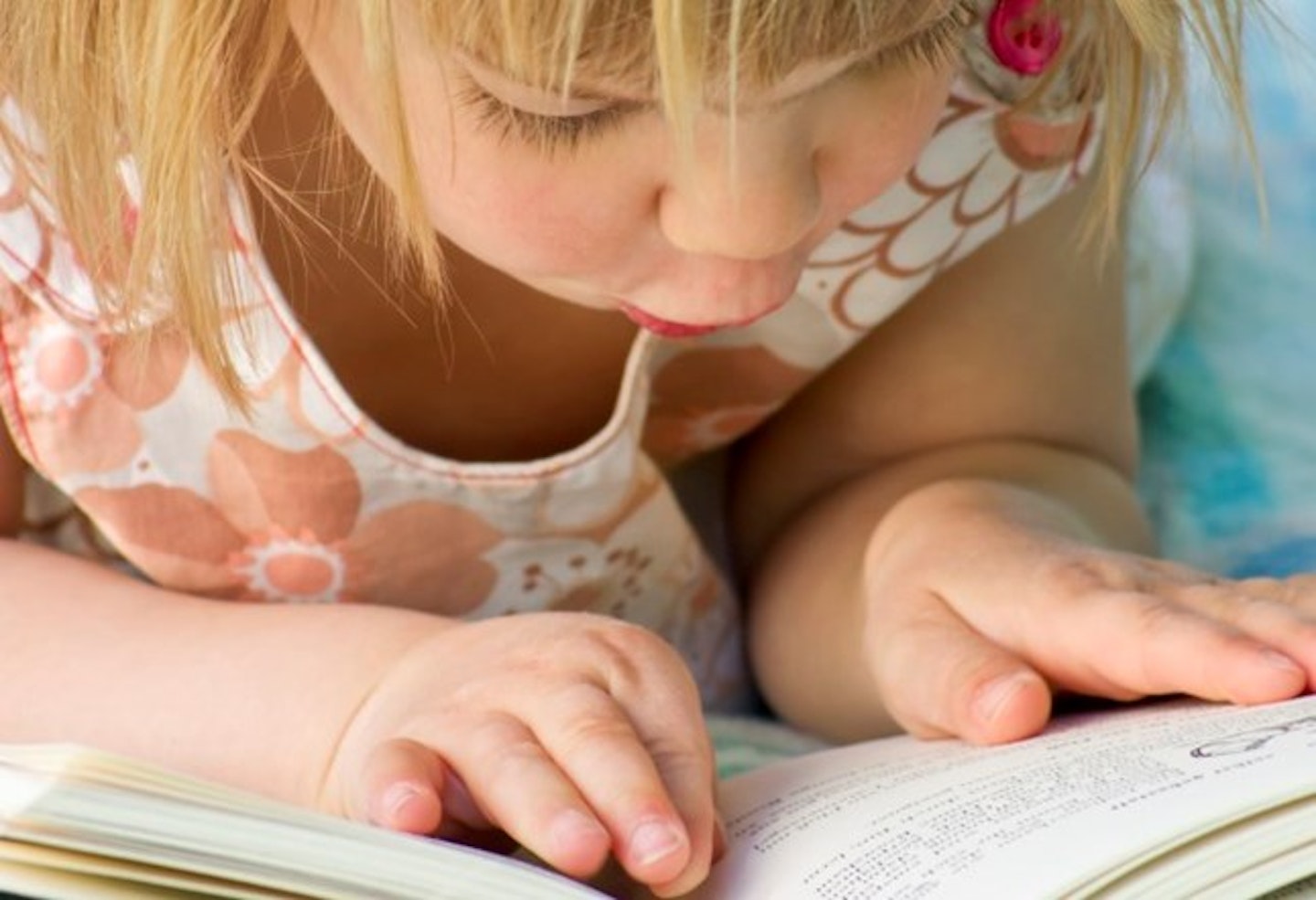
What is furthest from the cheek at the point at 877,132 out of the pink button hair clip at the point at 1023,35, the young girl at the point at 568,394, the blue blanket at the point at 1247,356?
the blue blanket at the point at 1247,356

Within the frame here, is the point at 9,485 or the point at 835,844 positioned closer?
the point at 835,844

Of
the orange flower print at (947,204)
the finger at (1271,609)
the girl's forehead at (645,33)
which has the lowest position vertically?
the finger at (1271,609)

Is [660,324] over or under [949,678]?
over

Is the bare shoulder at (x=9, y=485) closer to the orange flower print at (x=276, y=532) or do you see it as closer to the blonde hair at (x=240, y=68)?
the orange flower print at (x=276, y=532)

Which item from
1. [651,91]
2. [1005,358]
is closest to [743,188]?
[651,91]

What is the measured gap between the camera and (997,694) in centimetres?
70

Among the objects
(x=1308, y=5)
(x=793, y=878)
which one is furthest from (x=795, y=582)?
(x=1308, y=5)

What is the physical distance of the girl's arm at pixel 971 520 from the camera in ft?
2.36

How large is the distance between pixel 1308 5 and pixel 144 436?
0.77m

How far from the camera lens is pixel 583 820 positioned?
1.95 ft

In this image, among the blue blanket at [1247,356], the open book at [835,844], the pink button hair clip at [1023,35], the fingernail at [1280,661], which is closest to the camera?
the open book at [835,844]

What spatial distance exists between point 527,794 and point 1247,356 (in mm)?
667

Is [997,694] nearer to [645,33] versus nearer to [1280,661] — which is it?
[1280,661]

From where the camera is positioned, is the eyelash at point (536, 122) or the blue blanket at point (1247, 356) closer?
the eyelash at point (536, 122)
